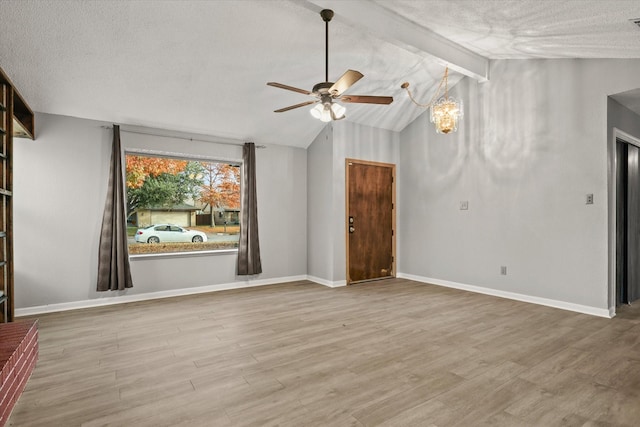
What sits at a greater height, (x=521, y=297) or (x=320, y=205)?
(x=320, y=205)

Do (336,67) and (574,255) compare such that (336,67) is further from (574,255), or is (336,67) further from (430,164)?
(574,255)

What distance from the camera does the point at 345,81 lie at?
115 inches

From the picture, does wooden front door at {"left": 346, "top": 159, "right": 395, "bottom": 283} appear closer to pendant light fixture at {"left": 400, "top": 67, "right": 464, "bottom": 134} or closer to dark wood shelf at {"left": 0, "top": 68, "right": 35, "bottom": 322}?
pendant light fixture at {"left": 400, "top": 67, "right": 464, "bottom": 134}

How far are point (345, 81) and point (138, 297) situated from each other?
409 centimetres

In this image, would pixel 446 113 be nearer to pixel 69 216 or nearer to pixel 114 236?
pixel 114 236

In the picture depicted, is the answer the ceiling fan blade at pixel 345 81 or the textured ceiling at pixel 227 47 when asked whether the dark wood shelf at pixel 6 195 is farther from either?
the ceiling fan blade at pixel 345 81

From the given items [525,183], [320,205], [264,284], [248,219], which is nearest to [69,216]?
[248,219]

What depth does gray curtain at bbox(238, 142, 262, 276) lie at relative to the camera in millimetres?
5688

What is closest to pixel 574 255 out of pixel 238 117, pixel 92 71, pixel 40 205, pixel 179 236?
pixel 238 117

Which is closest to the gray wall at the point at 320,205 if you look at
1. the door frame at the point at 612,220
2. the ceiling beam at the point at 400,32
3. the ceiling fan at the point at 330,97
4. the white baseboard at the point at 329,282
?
the white baseboard at the point at 329,282

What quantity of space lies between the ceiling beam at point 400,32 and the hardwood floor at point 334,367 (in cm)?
308

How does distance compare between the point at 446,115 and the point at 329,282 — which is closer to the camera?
the point at 446,115

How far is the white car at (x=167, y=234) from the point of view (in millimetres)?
5117

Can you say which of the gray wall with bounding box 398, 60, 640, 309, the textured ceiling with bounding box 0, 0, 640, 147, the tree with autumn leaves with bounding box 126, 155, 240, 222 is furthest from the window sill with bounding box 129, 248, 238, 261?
the gray wall with bounding box 398, 60, 640, 309
